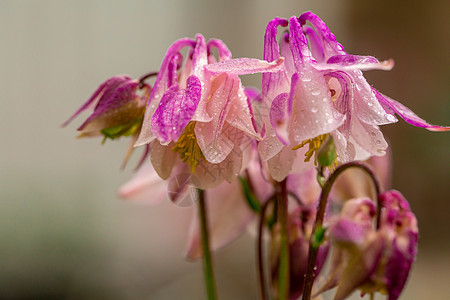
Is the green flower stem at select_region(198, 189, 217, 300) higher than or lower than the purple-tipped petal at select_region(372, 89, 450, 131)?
lower

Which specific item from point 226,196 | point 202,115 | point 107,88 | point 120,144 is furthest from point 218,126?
point 120,144

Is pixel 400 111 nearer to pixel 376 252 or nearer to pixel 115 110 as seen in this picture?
pixel 376 252

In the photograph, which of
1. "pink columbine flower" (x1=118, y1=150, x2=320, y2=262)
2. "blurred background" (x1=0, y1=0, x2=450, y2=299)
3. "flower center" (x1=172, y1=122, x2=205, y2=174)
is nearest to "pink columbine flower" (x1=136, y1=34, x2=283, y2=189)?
"flower center" (x1=172, y1=122, x2=205, y2=174)

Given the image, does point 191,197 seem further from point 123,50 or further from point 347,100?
point 123,50

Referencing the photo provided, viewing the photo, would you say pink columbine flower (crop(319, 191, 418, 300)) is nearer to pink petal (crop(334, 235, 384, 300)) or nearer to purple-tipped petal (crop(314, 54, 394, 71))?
pink petal (crop(334, 235, 384, 300))

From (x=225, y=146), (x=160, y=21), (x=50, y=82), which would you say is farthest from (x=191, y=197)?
(x=160, y=21)

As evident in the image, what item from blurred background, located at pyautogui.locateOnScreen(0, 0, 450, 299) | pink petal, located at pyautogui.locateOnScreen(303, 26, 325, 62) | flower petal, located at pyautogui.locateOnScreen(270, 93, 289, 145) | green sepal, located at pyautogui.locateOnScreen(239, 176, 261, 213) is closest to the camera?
flower petal, located at pyautogui.locateOnScreen(270, 93, 289, 145)
